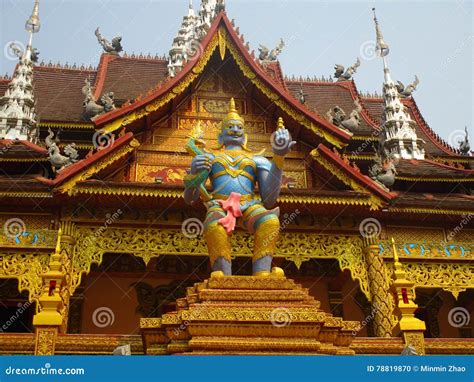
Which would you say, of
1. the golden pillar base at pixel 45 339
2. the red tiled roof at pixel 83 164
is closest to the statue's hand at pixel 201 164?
the golden pillar base at pixel 45 339

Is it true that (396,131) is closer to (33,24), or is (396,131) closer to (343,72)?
(343,72)

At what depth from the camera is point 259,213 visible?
20.4ft

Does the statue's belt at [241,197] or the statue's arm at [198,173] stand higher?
the statue's arm at [198,173]

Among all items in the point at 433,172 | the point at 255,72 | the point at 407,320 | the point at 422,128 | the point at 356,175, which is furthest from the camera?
the point at 422,128

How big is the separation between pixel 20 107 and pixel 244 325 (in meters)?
10.1

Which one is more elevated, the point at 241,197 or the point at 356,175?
the point at 356,175

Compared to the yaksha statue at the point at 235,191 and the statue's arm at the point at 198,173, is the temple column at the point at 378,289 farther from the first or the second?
the statue's arm at the point at 198,173

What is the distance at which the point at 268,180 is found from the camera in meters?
6.50

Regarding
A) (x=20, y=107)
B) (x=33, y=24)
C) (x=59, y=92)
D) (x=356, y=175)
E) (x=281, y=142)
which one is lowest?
(x=281, y=142)

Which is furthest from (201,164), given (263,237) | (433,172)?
(433,172)

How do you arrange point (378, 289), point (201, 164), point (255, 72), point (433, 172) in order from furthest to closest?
1. point (433, 172)
2. point (255, 72)
3. point (378, 289)
4. point (201, 164)

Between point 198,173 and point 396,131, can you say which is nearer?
point 198,173

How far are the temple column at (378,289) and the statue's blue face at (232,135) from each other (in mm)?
4301

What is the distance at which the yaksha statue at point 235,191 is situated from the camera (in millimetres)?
6094
